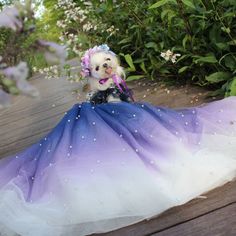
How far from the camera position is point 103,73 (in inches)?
104

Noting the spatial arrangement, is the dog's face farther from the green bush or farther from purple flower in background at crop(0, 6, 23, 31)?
purple flower in background at crop(0, 6, 23, 31)

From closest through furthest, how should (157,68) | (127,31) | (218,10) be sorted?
1. (218,10)
2. (157,68)
3. (127,31)

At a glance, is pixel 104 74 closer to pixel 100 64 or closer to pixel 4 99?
pixel 100 64

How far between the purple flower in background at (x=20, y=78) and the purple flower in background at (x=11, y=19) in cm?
5

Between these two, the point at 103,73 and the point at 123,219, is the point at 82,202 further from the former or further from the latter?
Answer: the point at 103,73

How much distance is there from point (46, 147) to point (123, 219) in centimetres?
76

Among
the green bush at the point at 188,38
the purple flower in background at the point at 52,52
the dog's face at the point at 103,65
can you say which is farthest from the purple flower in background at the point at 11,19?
the green bush at the point at 188,38

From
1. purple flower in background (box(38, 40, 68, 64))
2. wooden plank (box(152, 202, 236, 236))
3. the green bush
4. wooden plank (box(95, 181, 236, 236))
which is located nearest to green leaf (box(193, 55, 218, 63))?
the green bush

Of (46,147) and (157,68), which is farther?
(157,68)

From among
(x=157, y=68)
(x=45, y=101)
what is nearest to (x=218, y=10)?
(x=157, y=68)

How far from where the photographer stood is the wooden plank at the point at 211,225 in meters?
1.63

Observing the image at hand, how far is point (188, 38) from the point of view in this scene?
12.1 ft

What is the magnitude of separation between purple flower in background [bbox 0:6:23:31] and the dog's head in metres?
2.05

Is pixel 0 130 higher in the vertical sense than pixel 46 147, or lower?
lower
